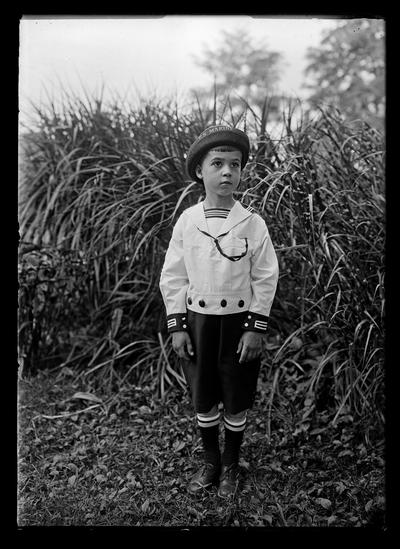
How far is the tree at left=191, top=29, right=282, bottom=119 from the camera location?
321cm

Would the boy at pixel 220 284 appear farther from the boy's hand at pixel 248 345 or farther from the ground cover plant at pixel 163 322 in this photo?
the ground cover plant at pixel 163 322

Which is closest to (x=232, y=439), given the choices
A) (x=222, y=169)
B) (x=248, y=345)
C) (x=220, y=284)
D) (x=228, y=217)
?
(x=248, y=345)

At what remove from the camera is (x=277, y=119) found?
393cm

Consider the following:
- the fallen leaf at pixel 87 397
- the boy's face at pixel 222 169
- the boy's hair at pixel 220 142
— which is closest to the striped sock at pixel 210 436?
the fallen leaf at pixel 87 397

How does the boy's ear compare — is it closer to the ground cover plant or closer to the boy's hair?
the boy's hair

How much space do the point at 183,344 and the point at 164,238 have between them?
1.06 meters

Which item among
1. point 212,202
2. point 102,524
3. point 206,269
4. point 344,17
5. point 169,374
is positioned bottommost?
point 102,524

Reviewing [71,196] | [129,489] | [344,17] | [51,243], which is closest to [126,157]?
[71,196]

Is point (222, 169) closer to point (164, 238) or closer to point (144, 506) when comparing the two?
point (164, 238)

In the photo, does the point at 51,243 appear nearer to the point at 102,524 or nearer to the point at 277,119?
the point at 277,119

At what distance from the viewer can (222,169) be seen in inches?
110

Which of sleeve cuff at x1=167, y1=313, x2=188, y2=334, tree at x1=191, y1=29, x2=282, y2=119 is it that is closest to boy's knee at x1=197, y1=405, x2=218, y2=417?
sleeve cuff at x1=167, y1=313, x2=188, y2=334

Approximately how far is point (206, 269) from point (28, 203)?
2126 millimetres

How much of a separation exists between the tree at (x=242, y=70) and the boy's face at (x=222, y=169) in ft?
2.03
